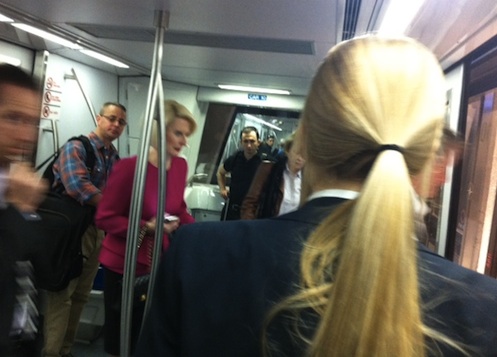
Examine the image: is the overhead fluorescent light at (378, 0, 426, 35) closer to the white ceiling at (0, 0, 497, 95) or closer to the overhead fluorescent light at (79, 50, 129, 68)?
the white ceiling at (0, 0, 497, 95)

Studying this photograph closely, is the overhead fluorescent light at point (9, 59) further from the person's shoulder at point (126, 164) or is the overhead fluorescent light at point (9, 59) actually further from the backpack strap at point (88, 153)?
the person's shoulder at point (126, 164)

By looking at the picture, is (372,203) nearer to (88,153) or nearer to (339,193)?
(339,193)

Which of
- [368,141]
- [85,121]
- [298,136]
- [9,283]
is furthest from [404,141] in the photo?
[85,121]

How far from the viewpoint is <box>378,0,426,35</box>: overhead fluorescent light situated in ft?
6.39

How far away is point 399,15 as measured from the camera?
211cm

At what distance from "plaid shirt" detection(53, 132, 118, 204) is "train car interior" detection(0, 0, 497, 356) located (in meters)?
0.42

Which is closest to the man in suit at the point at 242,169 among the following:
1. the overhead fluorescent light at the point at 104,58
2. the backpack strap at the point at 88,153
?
the overhead fluorescent light at the point at 104,58

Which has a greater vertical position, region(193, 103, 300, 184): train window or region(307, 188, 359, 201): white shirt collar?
region(193, 103, 300, 184): train window

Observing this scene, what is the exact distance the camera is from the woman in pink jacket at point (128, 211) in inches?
98.0

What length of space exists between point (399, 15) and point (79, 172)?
2101mm

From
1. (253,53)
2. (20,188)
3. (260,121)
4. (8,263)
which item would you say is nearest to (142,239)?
(20,188)

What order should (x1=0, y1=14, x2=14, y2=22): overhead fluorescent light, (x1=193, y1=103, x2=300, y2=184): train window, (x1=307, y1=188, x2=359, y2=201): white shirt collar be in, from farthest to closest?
1. (x1=193, y1=103, x2=300, y2=184): train window
2. (x1=0, y1=14, x2=14, y2=22): overhead fluorescent light
3. (x1=307, y1=188, x2=359, y2=201): white shirt collar

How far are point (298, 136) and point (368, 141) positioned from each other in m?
0.16

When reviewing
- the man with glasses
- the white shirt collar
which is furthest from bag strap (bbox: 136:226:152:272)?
the white shirt collar
